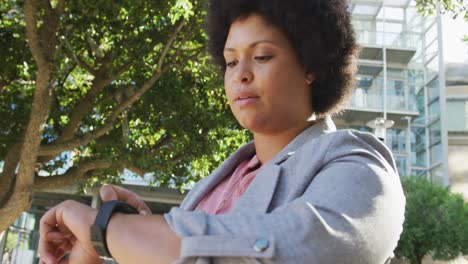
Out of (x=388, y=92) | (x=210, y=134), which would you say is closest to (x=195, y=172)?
(x=210, y=134)

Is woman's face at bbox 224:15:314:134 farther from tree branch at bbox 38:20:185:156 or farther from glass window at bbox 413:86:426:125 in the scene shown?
glass window at bbox 413:86:426:125

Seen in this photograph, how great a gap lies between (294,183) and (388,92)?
106 feet

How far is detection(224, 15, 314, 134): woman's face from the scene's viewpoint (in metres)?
1.47

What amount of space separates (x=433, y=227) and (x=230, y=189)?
24.7 m

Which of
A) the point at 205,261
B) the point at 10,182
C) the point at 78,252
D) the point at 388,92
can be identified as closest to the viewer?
the point at 205,261

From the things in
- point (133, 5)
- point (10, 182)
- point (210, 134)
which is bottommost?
point (10, 182)

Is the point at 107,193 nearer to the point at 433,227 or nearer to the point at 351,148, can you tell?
the point at 351,148

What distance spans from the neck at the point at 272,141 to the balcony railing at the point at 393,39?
3231cm

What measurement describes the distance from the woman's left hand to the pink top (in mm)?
433

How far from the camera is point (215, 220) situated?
980 millimetres

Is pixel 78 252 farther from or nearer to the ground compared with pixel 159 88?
nearer to the ground

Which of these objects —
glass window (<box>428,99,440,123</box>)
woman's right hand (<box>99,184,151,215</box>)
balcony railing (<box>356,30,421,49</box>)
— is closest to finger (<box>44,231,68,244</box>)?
woman's right hand (<box>99,184,151,215</box>)

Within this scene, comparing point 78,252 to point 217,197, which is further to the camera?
point 217,197

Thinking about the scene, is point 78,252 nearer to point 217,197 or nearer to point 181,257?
point 181,257
